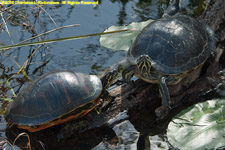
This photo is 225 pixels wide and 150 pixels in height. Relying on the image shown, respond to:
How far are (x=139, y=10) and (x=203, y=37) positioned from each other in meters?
2.13

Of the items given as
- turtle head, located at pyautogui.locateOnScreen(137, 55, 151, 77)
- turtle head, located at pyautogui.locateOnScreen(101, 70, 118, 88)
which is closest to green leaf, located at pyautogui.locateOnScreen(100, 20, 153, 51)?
turtle head, located at pyautogui.locateOnScreen(101, 70, 118, 88)

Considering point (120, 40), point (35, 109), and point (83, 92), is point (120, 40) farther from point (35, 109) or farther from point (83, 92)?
point (35, 109)

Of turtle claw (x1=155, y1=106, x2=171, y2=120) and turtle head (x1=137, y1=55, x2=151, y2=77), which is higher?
turtle head (x1=137, y1=55, x2=151, y2=77)

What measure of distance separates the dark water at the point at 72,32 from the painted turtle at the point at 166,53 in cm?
92

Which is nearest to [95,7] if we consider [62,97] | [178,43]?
[178,43]

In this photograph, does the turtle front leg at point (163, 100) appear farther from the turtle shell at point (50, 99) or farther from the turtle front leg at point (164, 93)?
the turtle shell at point (50, 99)

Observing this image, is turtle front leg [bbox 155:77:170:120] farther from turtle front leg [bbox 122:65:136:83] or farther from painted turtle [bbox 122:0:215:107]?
turtle front leg [bbox 122:65:136:83]

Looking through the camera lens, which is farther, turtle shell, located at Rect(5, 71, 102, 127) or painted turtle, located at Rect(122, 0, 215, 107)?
painted turtle, located at Rect(122, 0, 215, 107)

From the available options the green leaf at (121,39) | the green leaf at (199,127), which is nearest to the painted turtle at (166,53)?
the green leaf at (199,127)

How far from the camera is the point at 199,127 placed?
3.51 meters

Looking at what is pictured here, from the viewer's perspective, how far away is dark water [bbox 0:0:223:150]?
489 cm

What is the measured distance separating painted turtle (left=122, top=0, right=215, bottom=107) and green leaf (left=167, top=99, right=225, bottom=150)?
12.1 inches

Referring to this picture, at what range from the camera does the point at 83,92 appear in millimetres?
3658

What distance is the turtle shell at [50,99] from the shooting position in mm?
3436
